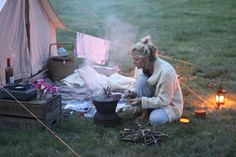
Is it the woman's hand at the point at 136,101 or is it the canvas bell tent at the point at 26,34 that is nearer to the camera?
the woman's hand at the point at 136,101

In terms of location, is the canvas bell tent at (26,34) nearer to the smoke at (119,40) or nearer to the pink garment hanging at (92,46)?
the pink garment hanging at (92,46)

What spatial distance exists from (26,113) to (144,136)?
1.31 m

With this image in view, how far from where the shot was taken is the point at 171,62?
27.7 feet

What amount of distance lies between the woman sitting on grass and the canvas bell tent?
2.11m

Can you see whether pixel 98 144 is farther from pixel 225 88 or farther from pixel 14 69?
pixel 225 88

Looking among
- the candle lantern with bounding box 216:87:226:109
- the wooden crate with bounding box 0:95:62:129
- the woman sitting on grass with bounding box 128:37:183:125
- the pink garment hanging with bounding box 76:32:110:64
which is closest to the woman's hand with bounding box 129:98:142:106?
the woman sitting on grass with bounding box 128:37:183:125

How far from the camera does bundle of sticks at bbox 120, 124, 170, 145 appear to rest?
4340 mm

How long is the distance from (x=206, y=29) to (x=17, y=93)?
818cm

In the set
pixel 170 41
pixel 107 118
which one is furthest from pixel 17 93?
pixel 170 41

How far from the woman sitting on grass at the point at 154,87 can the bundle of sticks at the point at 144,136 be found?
0.36 metres

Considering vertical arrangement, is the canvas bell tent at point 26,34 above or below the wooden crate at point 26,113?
above

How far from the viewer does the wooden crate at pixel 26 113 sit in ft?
15.2

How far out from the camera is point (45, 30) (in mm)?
7355

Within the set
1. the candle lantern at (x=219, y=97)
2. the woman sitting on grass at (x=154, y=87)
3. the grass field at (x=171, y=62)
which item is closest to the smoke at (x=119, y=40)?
the grass field at (x=171, y=62)
